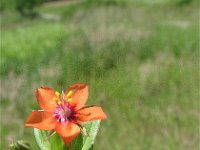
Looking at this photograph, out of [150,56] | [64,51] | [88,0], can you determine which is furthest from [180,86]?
[88,0]

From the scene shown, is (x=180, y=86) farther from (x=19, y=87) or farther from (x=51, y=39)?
(x=51, y=39)

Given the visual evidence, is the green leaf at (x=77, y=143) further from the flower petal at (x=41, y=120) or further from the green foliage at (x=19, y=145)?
the green foliage at (x=19, y=145)

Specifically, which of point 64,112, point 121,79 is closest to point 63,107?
point 64,112

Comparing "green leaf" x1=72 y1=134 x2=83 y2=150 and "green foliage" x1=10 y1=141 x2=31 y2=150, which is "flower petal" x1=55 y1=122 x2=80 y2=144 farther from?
"green foliage" x1=10 y1=141 x2=31 y2=150

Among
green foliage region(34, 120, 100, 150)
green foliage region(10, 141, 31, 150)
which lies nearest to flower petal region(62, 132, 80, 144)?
green foliage region(34, 120, 100, 150)

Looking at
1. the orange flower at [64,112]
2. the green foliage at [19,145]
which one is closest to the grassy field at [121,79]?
the green foliage at [19,145]

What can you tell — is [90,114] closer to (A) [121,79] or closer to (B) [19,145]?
(B) [19,145]

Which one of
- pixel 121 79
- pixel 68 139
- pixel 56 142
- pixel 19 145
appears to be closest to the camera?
pixel 68 139
